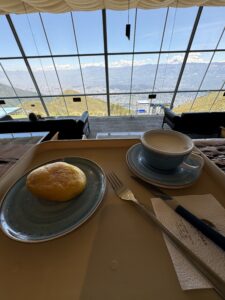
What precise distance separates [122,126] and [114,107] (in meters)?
1.26

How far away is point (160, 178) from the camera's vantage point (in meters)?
0.40

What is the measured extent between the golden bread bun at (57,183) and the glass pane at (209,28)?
5145 millimetres

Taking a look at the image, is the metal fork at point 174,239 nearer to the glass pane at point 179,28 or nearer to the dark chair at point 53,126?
the dark chair at point 53,126

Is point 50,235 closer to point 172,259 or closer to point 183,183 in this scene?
point 172,259

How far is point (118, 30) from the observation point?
3.92 metres

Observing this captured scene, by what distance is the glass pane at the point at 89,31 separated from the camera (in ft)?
12.3

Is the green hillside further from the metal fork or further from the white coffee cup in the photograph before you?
the metal fork

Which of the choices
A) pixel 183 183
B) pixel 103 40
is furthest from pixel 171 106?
pixel 183 183

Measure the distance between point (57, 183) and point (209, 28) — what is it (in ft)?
18.1

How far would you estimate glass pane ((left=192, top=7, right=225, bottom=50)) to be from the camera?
370cm

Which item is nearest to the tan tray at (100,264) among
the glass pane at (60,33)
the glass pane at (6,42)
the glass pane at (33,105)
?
the glass pane at (60,33)

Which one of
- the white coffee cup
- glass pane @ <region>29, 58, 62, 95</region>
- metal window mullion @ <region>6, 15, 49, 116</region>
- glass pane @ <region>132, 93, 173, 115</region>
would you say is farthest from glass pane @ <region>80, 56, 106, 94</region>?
the white coffee cup

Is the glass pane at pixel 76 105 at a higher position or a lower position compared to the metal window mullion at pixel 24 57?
lower

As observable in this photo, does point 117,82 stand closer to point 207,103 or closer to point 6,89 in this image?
point 207,103
